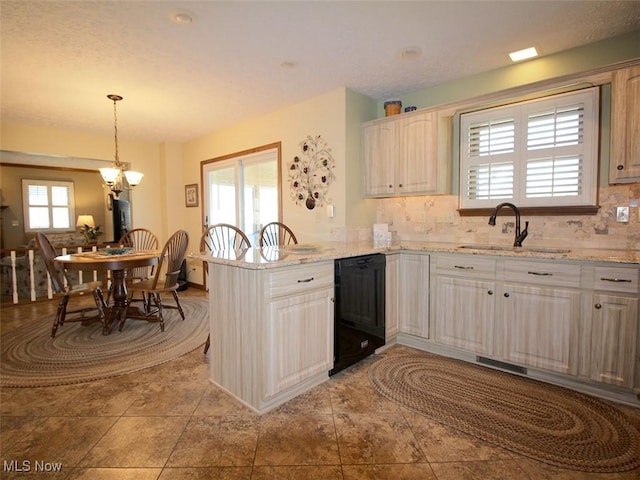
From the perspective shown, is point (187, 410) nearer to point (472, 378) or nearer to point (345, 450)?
point (345, 450)

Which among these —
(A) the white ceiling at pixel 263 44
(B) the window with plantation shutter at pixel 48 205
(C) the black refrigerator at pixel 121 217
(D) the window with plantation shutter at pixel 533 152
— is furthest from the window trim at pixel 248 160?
(B) the window with plantation shutter at pixel 48 205

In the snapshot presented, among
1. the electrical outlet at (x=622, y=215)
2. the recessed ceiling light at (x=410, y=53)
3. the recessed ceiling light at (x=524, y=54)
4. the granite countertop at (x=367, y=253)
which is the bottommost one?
the granite countertop at (x=367, y=253)

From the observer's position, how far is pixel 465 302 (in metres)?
2.63

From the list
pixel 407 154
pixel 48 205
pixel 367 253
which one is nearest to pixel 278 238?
pixel 367 253

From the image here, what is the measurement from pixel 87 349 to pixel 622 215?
459 cm

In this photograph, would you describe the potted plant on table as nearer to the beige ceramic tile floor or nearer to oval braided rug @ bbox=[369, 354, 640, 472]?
the beige ceramic tile floor

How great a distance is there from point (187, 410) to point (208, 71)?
275cm

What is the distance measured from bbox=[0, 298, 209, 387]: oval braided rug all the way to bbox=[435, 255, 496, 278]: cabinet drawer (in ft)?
7.66

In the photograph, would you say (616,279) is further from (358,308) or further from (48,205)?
(48,205)

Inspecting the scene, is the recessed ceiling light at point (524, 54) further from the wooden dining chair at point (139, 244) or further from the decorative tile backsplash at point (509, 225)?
the wooden dining chair at point (139, 244)

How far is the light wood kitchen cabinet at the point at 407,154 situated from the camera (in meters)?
3.04

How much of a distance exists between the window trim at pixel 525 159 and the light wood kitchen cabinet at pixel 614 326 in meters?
0.69

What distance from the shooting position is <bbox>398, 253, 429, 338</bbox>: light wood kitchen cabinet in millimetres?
2865

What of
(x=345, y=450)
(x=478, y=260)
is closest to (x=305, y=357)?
(x=345, y=450)
